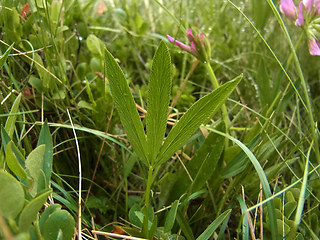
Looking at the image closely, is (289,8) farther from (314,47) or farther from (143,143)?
(143,143)

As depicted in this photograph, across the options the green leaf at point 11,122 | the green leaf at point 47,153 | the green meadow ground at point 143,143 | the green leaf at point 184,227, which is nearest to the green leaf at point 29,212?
the green meadow ground at point 143,143

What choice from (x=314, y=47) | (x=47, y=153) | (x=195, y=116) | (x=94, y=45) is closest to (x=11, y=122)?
(x=47, y=153)

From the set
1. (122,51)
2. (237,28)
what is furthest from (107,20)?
(237,28)

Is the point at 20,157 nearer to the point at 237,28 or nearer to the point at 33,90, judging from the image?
the point at 33,90

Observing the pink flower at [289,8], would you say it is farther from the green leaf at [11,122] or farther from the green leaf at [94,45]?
the green leaf at [11,122]

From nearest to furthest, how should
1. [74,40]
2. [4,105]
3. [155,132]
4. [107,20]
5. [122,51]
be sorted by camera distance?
[155,132]
[4,105]
[74,40]
[122,51]
[107,20]

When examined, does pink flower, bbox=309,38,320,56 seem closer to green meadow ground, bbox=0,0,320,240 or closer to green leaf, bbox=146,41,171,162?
green meadow ground, bbox=0,0,320,240

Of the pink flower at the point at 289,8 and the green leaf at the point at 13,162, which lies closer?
the green leaf at the point at 13,162
